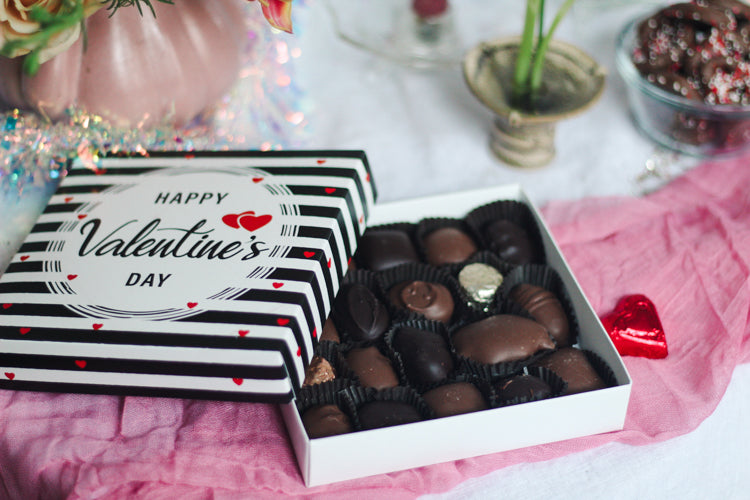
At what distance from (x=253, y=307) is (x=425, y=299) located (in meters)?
0.26

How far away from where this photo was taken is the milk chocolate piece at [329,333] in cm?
91

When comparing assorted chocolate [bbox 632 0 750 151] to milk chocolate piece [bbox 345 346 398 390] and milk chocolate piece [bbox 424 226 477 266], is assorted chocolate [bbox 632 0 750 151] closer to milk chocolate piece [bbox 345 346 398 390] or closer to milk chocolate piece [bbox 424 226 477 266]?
milk chocolate piece [bbox 424 226 477 266]

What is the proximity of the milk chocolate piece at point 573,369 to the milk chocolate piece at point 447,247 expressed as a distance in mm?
217

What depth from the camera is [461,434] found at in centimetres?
77

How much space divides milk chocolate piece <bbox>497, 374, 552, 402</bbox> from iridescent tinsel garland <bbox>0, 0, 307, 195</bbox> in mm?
598

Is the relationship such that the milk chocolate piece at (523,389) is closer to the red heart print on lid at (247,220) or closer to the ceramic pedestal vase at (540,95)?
the red heart print on lid at (247,220)

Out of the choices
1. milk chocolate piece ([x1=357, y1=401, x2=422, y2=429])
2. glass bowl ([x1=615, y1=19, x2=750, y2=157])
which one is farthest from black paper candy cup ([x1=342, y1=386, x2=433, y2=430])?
glass bowl ([x1=615, y1=19, x2=750, y2=157])

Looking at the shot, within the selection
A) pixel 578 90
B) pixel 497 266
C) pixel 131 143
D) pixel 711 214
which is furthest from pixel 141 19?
pixel 711 214

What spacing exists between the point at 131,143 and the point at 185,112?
3.7 inches

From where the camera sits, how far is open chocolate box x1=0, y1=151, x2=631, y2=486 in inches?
30.2

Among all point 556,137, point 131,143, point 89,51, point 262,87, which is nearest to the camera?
point 89,51

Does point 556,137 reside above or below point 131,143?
below

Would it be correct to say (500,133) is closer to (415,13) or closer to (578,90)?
(578,90)

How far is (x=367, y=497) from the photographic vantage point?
2.52 feet
